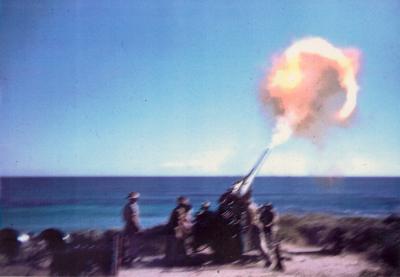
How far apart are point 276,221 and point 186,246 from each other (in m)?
0.62

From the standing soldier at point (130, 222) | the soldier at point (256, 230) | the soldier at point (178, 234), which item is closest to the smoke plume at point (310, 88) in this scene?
the soldier at point (256, 230)

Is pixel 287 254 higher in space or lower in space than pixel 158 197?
lower

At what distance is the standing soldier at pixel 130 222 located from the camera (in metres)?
3.19

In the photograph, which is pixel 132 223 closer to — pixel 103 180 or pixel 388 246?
pixel 103 180

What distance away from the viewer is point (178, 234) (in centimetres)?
320

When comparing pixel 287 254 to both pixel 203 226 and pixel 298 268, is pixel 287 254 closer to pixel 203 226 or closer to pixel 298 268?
pixel 298 268

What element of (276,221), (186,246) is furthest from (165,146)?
(276,221)

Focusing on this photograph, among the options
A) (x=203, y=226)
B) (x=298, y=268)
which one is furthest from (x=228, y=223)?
(x=298, y=268)

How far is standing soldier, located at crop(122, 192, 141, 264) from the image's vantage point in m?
3.19

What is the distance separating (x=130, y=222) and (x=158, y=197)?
287 millimetres

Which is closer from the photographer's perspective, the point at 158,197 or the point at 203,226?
the point at 158,197

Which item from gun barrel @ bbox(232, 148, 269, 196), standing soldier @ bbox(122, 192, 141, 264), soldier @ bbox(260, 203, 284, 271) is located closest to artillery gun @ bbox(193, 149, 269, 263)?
gun barrel @ bbox(232, 148, 269, 196)

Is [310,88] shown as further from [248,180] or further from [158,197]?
[158,197]

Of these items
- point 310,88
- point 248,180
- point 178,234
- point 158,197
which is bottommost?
point 178,234
